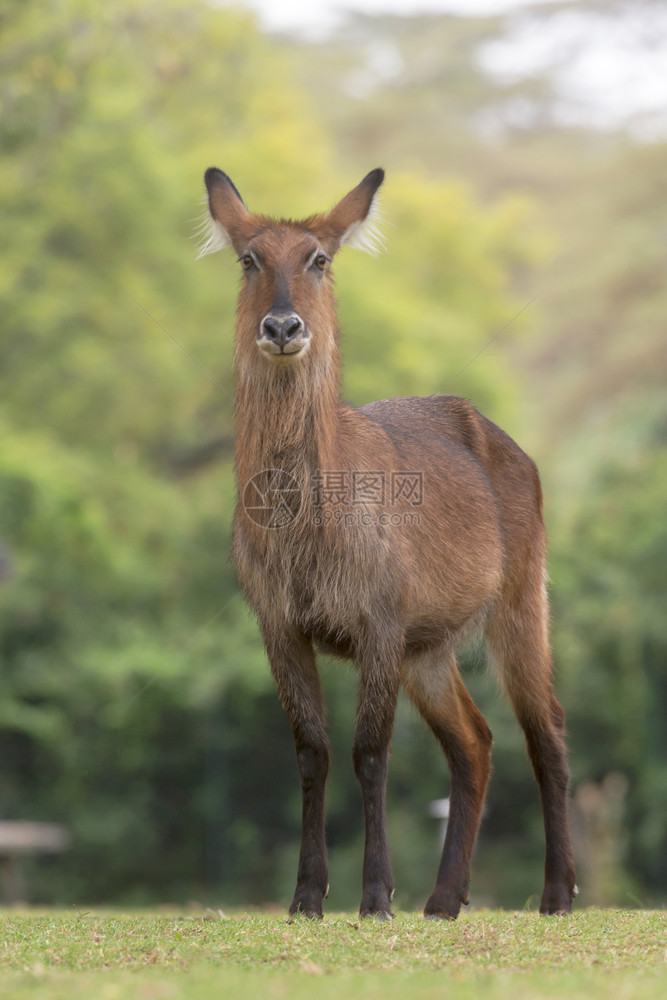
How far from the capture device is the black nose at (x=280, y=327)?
549 centimetres

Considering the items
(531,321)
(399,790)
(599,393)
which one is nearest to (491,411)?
(531,321)

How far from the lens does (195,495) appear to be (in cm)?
2555

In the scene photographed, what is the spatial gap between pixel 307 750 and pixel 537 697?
1.53 metres

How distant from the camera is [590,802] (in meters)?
15.9

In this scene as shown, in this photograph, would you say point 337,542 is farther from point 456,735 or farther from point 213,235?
point 213,235

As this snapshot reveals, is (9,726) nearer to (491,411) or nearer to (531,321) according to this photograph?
(491,411)

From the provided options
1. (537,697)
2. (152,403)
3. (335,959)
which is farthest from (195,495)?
(335,959)

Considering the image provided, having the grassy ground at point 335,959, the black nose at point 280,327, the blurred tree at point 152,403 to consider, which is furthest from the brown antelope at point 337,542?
the blurred tree at point 152,403

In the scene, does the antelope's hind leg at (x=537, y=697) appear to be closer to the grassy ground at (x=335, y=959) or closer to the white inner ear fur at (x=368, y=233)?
the grassy ground at (x=335, y=959)

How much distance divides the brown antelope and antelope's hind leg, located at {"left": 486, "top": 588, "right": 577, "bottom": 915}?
17 mm

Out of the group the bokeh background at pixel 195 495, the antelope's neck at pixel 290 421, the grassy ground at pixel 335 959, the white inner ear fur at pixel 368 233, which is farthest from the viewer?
the bokeh background at pixel 195 495

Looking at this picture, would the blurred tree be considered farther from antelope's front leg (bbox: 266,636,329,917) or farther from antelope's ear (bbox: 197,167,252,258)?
antelope's front leg (bbox: 266,636,329,917)

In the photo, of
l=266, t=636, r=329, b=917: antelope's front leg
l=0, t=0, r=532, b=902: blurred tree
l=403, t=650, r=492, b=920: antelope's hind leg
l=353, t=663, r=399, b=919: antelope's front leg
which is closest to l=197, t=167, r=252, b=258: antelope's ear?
l=266, t=636, r=329, b=917: antelope's front leg

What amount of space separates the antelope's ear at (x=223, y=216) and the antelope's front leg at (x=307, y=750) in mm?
1897
